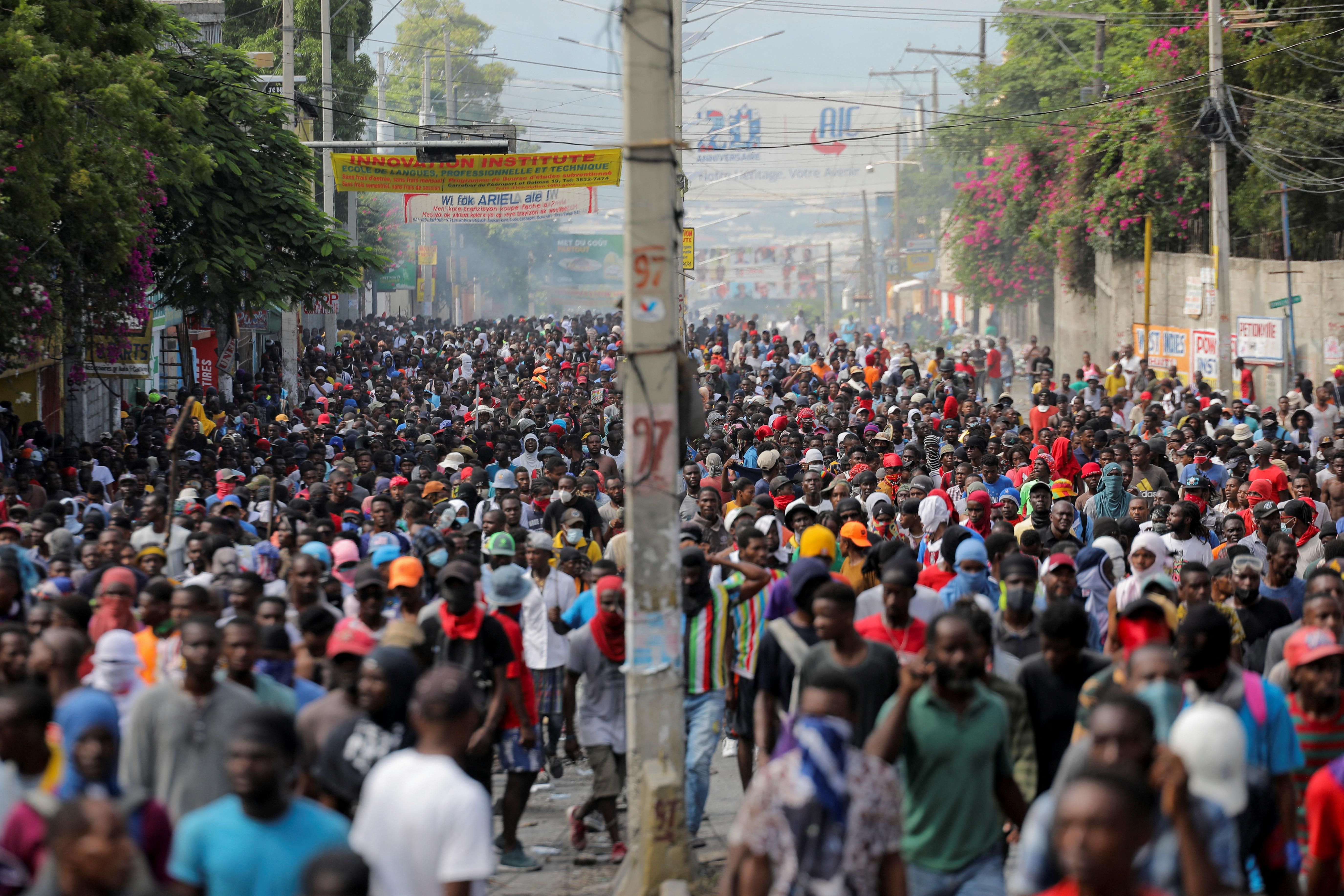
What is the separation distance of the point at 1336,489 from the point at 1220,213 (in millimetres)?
13205

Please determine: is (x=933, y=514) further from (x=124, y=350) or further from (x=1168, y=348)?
(x=1168, y=348)

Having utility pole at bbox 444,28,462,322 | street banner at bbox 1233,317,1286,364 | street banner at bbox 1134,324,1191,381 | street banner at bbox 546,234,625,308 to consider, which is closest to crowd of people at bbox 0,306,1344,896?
street banner at bbox 1233,317,1286,364

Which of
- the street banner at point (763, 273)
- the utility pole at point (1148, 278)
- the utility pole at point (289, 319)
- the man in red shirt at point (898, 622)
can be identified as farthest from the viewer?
the street banner at point (763, 273)

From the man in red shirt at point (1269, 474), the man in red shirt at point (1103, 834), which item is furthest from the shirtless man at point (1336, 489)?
the man in red shirt at point (1103, 834)

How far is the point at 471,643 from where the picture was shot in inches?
284

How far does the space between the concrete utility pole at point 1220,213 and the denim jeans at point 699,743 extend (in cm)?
1859

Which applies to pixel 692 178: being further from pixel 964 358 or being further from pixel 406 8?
pixel 964 358

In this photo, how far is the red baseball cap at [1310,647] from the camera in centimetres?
564

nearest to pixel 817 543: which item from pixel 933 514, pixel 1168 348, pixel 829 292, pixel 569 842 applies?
pixel 569 842

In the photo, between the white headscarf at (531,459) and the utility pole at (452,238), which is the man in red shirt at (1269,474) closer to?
the white headscarf at (531,459)

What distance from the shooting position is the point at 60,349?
21.3 metres

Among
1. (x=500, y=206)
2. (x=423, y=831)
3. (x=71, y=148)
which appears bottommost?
(x=423, y=831)

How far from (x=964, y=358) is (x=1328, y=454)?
A: 15710 mm

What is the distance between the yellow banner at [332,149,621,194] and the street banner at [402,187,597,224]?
7.45 feet
